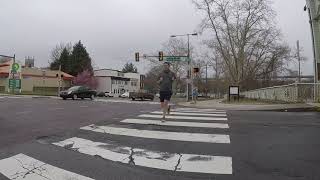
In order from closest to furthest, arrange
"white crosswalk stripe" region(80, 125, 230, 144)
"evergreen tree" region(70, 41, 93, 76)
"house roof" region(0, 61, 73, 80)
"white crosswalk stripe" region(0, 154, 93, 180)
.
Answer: "white crosswalk stripe" region(0, 154, 93, 180), "white crosswalk stripe" region(80, 125, 230, 144), "house roof" region(0, 61, 73, 80), "evergreen tree" region(70, 41, 93, 76)

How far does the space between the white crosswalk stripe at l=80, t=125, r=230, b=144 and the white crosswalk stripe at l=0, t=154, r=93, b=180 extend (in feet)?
8.69

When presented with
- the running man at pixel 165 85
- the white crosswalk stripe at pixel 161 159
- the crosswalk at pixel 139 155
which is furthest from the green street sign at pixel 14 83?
the white crosswalk stripe at pixel 161 159

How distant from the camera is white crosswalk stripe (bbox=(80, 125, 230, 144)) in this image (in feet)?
25.6

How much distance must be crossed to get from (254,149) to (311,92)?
1445cm

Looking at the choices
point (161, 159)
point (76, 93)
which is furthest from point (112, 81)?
point (161, 159)

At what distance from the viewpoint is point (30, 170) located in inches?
228

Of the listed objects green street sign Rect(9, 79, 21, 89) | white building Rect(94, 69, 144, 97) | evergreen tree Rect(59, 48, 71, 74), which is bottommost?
green street sign Rect(9, 79, 21, 89)

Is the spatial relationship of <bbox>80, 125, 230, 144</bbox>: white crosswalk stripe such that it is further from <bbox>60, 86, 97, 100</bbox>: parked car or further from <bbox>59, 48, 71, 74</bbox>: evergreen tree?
<bbox>59, 48, 71, 74</bbox>: evergreen tree

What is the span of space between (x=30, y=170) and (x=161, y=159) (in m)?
1.85

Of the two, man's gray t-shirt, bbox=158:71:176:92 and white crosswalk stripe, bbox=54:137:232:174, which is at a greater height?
man's gray t-shirt, bbox=158:71:176:92

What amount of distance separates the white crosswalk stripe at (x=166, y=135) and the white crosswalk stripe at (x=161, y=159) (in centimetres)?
118

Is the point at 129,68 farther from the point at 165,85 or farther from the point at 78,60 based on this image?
the point at 165,85

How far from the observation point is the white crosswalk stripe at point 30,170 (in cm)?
543

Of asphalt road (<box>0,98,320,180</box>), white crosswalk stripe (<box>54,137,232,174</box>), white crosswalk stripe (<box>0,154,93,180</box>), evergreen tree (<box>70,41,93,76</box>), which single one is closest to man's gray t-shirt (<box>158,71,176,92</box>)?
asphalt road (<box>0,98,320,180</box>)
